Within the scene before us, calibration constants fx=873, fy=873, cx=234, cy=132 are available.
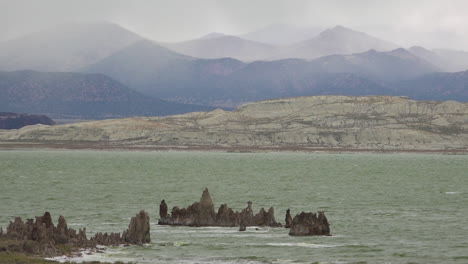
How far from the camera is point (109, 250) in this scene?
40000mm

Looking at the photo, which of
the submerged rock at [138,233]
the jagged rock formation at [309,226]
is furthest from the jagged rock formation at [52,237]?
the jagged rock formation at [309,226]

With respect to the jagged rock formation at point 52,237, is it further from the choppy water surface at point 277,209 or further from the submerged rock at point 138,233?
the choppy water surface at point 277,209

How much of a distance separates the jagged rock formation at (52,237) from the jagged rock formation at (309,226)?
8326 millimetres

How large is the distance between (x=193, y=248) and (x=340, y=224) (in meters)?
14.6

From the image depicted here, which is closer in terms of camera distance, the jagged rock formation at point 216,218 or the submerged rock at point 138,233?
the submerged rock at point 138,233

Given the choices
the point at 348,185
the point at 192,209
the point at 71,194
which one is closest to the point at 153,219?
the point at 192,209

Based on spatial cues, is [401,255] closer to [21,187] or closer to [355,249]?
[355,249]

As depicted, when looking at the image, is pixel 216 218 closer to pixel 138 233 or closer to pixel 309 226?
pixel 309 226

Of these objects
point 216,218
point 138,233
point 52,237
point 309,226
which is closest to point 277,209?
point 216,218

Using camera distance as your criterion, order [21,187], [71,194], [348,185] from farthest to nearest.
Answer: [348,185] → [21,187] → [71,194]

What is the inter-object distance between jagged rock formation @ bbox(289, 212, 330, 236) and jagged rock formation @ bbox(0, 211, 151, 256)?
8.33 m

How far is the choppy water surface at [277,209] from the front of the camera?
4053 centimetres

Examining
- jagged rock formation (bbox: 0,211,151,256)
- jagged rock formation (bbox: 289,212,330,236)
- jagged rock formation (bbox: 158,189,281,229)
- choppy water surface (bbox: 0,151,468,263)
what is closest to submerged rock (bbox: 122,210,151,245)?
jagged rock formation (bbox: 0,211,151,256)

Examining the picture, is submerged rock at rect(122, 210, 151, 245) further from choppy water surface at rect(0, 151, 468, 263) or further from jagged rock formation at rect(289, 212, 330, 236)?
jagged rock formation at rect(289, 212, 330, 236)
